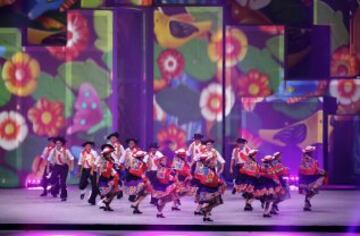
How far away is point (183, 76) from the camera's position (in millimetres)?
24969

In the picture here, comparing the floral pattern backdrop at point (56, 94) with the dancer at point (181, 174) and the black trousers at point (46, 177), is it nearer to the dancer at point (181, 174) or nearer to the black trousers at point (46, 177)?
the black trousers at point (46, 177)

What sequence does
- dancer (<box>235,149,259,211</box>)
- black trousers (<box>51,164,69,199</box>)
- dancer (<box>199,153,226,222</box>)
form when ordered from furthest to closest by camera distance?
1. black trousers (<box>51,164,69,199</box>)
2. dancer (<box>235,149,259,211</box>)
3. dancer (<box>199,153,226,222</box>)

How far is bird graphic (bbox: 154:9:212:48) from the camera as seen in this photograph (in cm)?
2500

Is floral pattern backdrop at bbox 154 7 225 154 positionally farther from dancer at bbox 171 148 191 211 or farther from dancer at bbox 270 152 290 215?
dancer at bbox 270 152 290 215

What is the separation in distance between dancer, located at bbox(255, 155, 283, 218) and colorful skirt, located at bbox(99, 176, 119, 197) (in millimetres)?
3335

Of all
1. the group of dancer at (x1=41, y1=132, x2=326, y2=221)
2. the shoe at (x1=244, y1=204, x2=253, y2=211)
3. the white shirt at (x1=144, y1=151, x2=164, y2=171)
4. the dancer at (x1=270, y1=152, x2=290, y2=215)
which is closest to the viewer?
the group of dancer at (x1=41, y1=132, x2=326, y2=221)

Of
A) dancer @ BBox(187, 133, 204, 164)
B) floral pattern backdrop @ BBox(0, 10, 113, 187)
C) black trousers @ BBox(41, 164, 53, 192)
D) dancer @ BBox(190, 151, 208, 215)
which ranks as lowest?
black trousers @ BBox(41, 164, 53, 192)

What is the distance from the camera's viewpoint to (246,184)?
763 inches

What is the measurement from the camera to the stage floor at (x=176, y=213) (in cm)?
1752

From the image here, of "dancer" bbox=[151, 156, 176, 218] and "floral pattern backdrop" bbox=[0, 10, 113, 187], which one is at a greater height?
"floral pattern backdrop" bbox=[0, 10, 113, 187]

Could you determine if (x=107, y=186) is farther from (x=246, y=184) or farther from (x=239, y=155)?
(x=239, y=155)

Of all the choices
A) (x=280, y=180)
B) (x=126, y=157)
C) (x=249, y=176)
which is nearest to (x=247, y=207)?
(x=249, y=176)

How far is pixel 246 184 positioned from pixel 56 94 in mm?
7916

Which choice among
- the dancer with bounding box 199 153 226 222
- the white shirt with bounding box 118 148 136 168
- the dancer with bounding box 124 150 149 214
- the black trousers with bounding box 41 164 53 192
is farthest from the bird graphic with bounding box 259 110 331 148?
the dancer with bounding box 199 153 226 222
